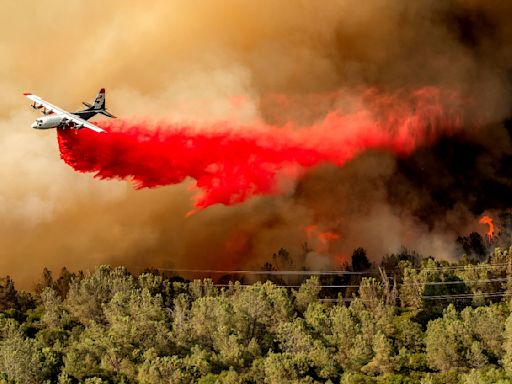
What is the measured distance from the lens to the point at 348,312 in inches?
4946

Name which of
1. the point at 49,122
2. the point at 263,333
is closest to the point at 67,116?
the point at 49,122

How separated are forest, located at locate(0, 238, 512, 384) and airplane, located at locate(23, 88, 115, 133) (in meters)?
25.5

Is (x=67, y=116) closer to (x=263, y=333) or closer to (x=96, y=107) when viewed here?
(x=96, y=107)

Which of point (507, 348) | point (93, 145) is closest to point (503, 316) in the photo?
point (507, 348)

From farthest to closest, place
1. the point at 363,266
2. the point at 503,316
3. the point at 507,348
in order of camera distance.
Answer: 1. the point at 363,266
2. the point at 503,316
3. the point at 507,348

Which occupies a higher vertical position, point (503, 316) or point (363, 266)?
point (363, 266)

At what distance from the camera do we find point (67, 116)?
115 m

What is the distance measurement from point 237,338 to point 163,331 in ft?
31.3

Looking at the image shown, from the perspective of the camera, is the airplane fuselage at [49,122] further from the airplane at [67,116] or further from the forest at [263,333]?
the forest at [263,333]

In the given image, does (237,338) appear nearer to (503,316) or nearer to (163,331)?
(163,331)

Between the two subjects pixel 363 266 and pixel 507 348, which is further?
pixel 363 266

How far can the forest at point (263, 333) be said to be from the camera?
10706cm

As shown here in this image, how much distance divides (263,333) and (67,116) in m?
38.3

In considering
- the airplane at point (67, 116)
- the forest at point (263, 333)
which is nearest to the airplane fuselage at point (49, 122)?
the airplane at point (67, 116)
